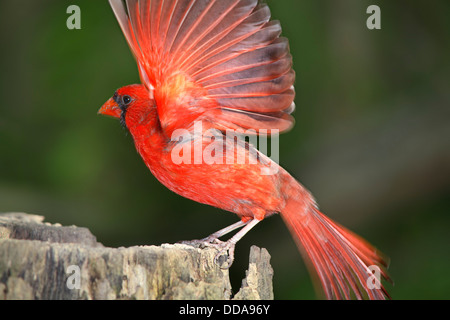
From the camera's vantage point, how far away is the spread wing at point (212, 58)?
2.68 meters

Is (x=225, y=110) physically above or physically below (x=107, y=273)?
above

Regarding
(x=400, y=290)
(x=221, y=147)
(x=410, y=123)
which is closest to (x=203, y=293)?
(x=221, y=147)

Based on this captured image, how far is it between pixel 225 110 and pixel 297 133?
2645mm

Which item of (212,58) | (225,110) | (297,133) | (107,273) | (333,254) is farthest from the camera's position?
(297,133)

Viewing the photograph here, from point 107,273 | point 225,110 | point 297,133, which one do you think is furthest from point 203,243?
point 297,133

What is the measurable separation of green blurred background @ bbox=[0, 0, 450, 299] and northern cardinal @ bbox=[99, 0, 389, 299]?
1773mm

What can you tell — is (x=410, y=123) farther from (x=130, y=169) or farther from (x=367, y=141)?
(x=130, y=169)

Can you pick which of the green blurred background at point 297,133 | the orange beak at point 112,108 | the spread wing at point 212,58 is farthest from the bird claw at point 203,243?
the green blurred background at point 297,133

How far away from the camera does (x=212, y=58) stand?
274 centimetres

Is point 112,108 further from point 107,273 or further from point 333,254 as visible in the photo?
point 333,254

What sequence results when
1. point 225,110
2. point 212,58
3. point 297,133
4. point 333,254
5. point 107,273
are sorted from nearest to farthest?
point 107,273, point 212,58, point 225,110, point 333,254, point 297,133

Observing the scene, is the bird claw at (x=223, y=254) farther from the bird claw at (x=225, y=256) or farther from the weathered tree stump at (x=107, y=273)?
the weathered tree stump at (x=107, y=273)

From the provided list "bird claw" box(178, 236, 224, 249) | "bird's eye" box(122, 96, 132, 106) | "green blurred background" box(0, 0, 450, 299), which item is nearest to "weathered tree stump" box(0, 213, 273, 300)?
"bird claw" box(178, 236, 224, 249)

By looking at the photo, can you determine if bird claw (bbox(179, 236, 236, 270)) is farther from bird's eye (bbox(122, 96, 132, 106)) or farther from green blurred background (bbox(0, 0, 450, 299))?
green blurred background (bbox(0, 0, 450, 299))
